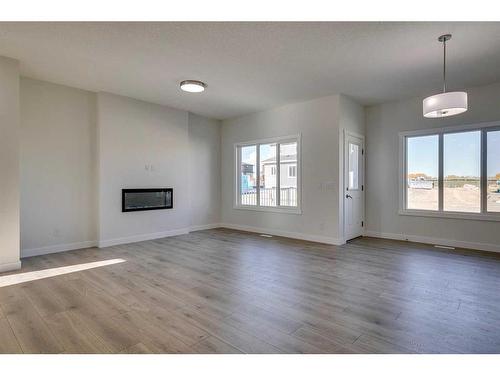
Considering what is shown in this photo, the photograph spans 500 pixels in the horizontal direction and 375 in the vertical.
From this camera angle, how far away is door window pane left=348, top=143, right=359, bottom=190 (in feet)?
18.6

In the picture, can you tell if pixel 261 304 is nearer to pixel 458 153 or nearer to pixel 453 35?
pixel 453 35

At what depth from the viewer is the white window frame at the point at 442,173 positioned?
4.77m

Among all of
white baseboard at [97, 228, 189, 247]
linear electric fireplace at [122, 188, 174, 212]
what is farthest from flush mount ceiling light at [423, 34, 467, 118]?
white baseboard at [97, 228, 189, 247]

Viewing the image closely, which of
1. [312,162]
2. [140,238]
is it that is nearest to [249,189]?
[312,162]

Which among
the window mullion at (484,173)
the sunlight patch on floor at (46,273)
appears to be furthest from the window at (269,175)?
the sunlight patch on floor at (46,273)

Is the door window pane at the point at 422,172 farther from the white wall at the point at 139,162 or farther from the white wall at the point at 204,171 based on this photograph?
the white wall at the point at 139,162

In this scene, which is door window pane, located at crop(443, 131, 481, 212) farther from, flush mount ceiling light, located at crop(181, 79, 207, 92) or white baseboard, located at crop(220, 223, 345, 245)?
flush mount ceiling light, located at crop(181, 79, 207, 92)

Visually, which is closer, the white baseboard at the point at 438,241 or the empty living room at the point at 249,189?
the empty living room at the point at 249,189

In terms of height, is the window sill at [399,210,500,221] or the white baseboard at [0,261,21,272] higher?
the window sill at [399,210,500,221]

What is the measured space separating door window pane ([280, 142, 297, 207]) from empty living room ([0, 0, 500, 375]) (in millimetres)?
43

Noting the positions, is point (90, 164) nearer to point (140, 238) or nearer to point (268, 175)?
point (140, 238)

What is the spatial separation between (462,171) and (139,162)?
19.9ft

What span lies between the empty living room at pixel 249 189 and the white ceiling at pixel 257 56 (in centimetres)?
3
